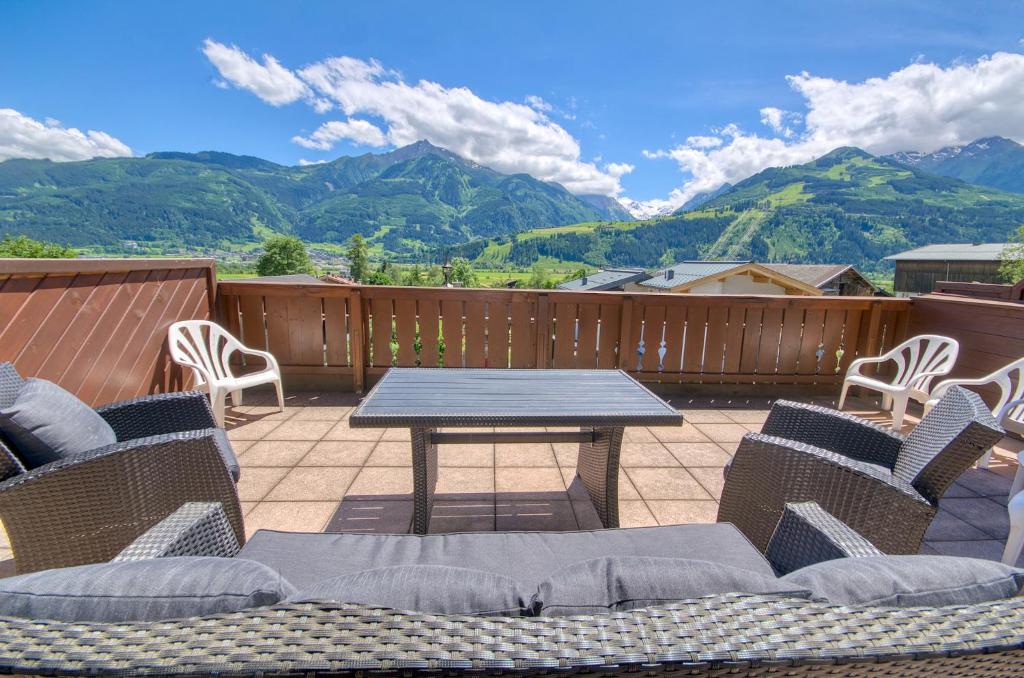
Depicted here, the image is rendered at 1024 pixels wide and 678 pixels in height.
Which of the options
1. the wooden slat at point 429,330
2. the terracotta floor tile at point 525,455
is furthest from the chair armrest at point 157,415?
the wooden slat at point 429,330

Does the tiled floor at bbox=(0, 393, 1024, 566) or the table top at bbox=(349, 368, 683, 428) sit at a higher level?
the table top at bbox=(349, 368, 683, 428)

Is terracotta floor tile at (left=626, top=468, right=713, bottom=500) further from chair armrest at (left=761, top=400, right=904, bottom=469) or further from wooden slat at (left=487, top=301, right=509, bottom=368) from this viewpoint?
wooden slat at (left=487, top=301, right=509, bottom=368)

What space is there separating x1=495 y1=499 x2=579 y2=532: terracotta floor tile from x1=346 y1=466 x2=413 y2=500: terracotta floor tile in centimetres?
53

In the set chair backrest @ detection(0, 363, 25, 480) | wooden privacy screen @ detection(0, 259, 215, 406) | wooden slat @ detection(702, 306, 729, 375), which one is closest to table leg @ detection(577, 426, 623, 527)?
chair backrest @ detection(0, 363, 25, 480)

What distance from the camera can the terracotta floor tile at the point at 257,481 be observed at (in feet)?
7.43

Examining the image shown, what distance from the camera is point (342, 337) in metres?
3.87

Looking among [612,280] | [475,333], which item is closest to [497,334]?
[475,333]

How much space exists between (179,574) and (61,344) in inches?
101

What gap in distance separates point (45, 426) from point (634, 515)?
2254 mm

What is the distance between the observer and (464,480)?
8.19ft

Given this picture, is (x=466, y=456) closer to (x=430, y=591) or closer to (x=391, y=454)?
(x=391, y=454)

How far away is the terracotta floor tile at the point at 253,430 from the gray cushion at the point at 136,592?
2.66 metres

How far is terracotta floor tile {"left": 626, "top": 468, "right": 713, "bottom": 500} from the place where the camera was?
236 centimetres

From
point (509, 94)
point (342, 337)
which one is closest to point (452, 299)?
point (342, 337)
